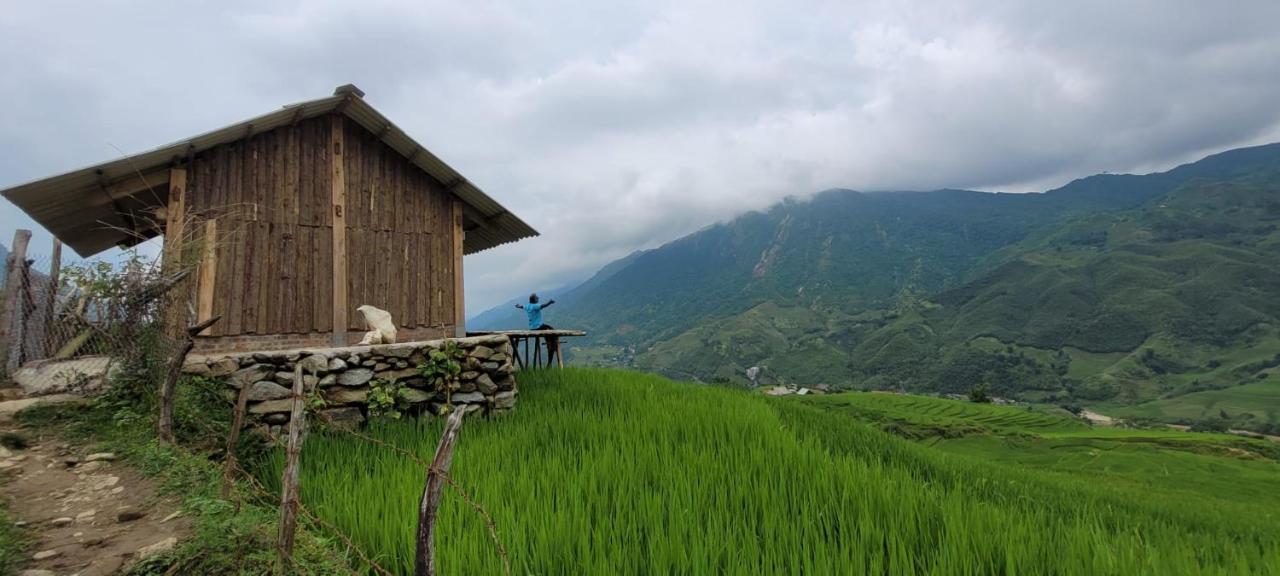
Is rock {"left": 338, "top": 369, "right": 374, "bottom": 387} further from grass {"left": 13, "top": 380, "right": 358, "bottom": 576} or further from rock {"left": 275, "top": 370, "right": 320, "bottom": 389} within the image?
grass {"left": 13, "top": 380, "right": 358, "bottom": 576}

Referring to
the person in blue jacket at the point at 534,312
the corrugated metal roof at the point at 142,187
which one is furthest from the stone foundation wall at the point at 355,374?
the person in blue jacket at the point at 534,312

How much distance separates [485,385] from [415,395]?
3.22 feet

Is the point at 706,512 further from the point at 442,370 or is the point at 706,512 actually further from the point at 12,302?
the point at 12,302

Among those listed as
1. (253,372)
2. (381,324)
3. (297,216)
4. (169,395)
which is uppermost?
(297,216)

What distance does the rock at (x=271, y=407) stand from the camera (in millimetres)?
6434

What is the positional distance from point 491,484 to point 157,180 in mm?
8353

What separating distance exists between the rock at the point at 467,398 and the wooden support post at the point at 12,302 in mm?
7801

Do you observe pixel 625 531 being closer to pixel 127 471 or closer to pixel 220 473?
pixel 220 473

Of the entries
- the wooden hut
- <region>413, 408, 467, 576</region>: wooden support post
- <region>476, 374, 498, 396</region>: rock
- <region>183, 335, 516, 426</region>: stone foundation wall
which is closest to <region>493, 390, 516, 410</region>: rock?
<region>183, 335, 516, 426</region>: stone foundation wall

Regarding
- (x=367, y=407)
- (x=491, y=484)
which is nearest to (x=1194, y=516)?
(x=491, y=484)

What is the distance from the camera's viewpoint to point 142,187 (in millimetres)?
8148

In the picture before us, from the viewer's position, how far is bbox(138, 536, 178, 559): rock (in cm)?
325

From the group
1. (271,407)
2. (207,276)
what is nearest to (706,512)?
(271,407)

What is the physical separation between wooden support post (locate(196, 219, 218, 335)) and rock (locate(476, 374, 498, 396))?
4.59 metres
